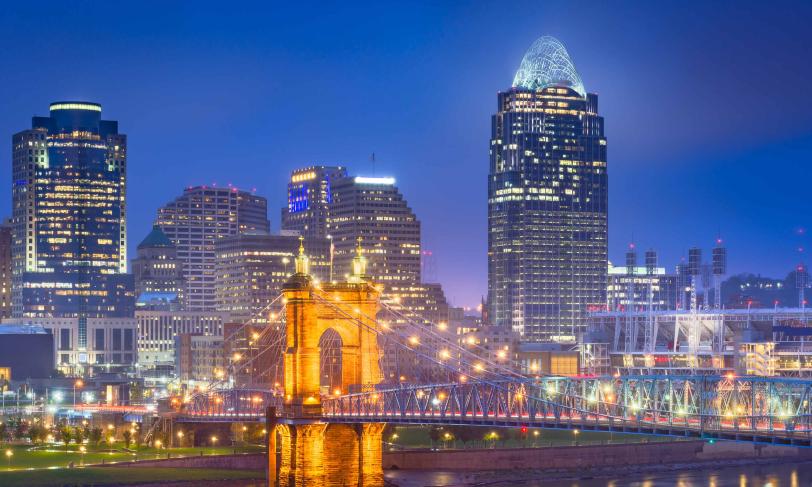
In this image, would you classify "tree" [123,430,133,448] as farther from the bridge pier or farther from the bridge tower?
the bridge pier

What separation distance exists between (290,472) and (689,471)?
49665 mm

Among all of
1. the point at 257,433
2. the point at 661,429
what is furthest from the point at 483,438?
the point at 661,429

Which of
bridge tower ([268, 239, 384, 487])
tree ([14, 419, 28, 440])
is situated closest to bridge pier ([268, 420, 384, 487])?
bridge tower ([268, 239, 384, 487])

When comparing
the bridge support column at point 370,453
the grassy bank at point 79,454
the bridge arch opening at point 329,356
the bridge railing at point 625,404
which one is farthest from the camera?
the bridge arch opening at point 329,356

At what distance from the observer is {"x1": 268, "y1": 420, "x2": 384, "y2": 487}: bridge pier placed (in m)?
93.3

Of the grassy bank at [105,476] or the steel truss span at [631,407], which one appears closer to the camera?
the steel truss span at [631,407]

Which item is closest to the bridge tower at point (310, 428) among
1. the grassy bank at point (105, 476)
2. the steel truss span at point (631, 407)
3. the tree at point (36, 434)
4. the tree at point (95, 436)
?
the steel truss span at point (631, 407)

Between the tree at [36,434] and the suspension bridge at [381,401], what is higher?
the suspension bridge at [381,401]

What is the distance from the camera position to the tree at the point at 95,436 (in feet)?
404

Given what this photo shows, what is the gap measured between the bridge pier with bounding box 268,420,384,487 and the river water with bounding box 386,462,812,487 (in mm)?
18896

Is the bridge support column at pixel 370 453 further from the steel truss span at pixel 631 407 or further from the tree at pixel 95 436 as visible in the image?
the tree at pixel 95 436

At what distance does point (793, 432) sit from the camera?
7212 cm

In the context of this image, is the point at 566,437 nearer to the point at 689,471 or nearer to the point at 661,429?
the point at 689,471

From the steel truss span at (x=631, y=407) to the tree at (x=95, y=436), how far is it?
29873 mm
